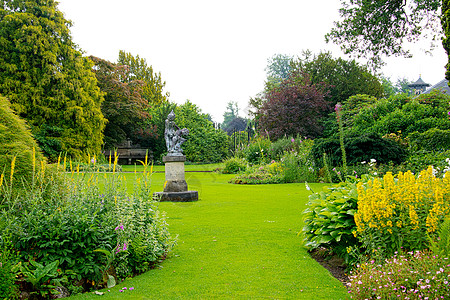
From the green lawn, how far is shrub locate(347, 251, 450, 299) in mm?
434

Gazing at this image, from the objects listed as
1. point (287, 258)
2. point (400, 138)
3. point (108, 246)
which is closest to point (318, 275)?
point (287, 258)

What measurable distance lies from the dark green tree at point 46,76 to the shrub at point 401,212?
19.8m

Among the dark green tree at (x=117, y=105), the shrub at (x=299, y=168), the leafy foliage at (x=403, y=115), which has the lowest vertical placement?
the shrub at (x=299, y=168)

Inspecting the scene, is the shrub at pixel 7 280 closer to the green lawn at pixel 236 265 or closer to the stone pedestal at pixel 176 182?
the green lawn at pixel 236 265

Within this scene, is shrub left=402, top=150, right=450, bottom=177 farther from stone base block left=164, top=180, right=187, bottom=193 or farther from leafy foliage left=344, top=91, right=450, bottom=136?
stone base block left=164, top=180, right=187, bottom=193

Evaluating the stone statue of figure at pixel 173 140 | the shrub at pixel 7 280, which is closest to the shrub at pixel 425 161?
the stone statue of figure at pixel 173 140

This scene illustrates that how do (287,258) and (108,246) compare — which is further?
(287,258)

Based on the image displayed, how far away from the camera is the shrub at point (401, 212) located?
3.11 meters

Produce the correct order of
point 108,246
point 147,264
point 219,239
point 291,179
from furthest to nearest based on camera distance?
point 291,179 → point 219,239 → point 147,264 → point 108,246

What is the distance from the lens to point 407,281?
2.57 meters

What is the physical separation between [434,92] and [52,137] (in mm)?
22128

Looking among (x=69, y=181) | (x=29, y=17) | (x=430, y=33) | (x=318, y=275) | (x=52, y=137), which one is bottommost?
(x=318, y=275)

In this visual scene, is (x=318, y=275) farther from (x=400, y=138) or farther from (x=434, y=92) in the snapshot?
(x=434, y=92)

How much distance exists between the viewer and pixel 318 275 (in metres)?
3.65
